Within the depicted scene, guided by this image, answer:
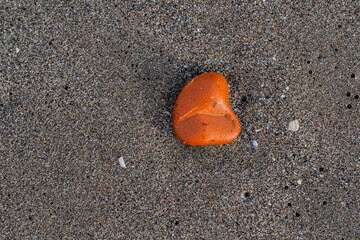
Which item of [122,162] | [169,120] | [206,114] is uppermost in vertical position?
[206,114]

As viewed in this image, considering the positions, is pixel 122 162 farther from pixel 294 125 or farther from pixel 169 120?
pixel 294 125

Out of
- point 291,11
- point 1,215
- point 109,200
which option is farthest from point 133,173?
point 291,11

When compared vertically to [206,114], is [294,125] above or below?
below

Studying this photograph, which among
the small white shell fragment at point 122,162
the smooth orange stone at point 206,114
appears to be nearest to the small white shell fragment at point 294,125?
the smooth orange stone at point 206,114

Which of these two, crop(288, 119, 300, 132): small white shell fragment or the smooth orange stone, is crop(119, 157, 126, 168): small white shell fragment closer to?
the smooth orange stone

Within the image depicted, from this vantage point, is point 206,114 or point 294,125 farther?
point 294,125

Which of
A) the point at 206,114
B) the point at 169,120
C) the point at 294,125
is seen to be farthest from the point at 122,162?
the point at 294,125

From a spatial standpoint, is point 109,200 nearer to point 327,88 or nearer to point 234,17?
point 234,17

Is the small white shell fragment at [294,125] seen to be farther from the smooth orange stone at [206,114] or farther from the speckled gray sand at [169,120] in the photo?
the smooth orange stone at [206,114]
